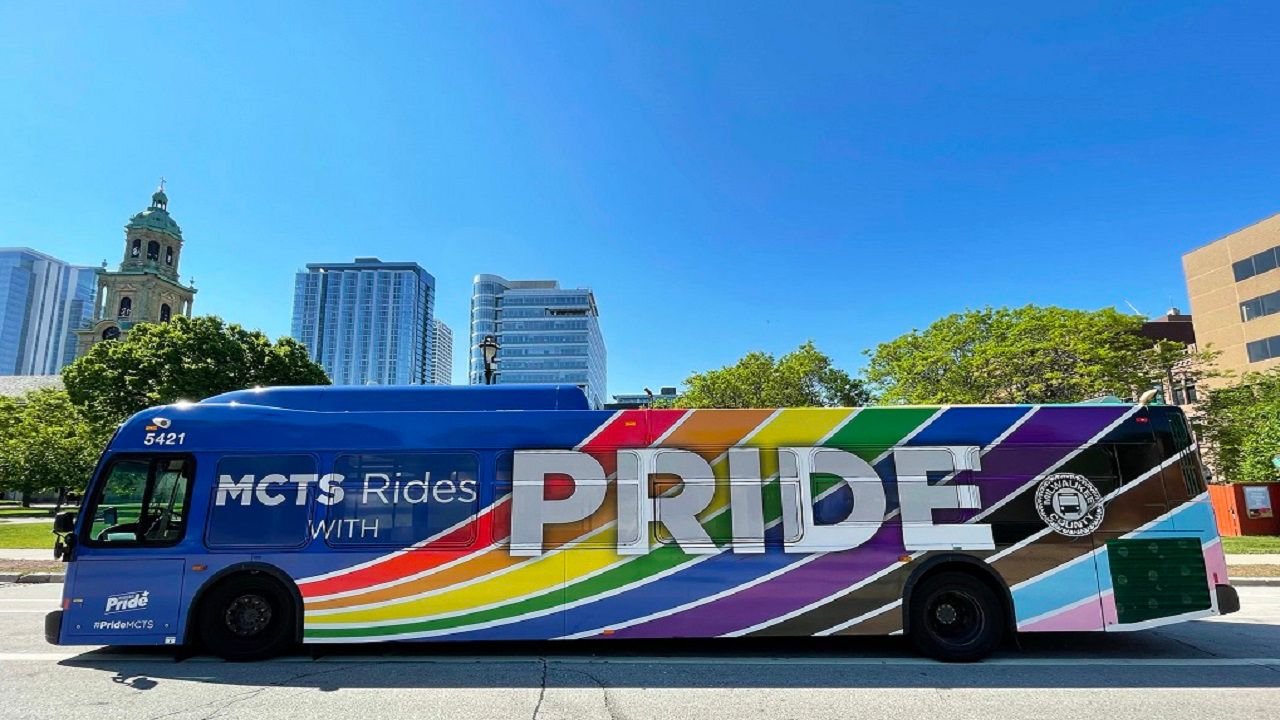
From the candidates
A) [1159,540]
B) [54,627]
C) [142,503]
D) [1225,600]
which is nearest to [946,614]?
[1159,540]

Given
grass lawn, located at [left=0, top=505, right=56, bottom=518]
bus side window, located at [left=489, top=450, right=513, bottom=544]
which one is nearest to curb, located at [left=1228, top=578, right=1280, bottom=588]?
bus side window, located at [left=489, top=450, right=513, bottom=544]

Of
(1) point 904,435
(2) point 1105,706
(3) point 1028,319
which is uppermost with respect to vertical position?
(3) point 1028,319

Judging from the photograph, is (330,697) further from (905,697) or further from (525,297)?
(525,297)

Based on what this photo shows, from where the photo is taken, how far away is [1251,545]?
1684 cm

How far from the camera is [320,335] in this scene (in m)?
182

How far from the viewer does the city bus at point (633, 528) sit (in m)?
6.68

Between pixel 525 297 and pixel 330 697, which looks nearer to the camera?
pixel 330 697

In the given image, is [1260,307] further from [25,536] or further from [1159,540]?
[25,536]

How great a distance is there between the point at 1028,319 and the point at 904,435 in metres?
27.7

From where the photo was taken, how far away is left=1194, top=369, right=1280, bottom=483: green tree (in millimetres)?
29031

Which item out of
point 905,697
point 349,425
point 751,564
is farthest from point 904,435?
point 349,425

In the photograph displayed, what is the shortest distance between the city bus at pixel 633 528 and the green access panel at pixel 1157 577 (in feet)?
0.07

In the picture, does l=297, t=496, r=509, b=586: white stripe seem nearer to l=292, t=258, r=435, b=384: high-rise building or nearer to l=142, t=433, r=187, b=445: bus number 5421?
l=142, t=433, r=187, b=445: bus number 5421

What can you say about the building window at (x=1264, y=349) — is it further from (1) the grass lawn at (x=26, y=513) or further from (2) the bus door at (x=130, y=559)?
(1) the grass lawn at (x=26, y=513)
